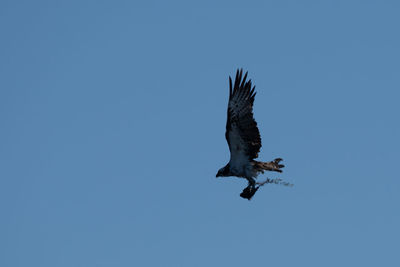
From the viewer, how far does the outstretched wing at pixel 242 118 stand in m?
36.7

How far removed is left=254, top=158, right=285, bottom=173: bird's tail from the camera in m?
37.5

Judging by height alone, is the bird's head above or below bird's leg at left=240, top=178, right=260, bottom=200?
above

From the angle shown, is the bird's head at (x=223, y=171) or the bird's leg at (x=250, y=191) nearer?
the bird's leg at (x=250, y=191)

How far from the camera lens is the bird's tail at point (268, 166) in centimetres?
3753

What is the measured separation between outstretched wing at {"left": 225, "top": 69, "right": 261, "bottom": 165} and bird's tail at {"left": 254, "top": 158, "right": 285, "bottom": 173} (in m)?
0.68

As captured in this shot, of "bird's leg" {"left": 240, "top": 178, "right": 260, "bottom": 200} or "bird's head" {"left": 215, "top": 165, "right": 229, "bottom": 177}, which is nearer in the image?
"bird's leg" {"left": 240, "top": 178, "right": 260, "bottom": 200}

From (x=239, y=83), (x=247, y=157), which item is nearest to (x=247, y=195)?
(x=247, y=157)

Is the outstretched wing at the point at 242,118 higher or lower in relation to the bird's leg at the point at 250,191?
higher

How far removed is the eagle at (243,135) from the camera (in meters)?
36.7

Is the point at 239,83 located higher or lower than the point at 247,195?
higher

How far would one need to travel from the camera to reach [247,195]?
122 feet

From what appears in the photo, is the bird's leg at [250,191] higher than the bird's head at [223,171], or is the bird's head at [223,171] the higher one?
the bird's head at [223,171]

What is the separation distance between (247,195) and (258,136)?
2.15 meters

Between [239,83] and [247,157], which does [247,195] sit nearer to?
[247,157]
